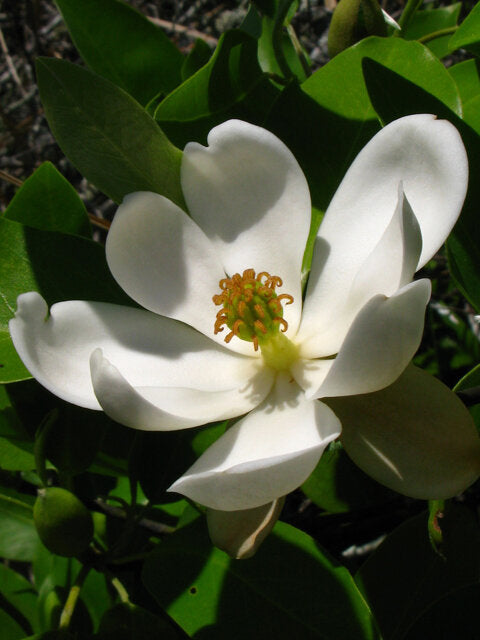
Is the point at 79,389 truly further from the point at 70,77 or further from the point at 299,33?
the point at 299,33

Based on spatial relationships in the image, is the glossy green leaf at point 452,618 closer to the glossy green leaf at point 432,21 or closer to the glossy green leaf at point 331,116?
the glossy green leaf at point 331,116

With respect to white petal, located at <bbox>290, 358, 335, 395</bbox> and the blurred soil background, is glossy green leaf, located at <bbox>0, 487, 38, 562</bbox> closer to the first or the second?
white petal, located at <bbox>290, 358, 335, 395</bbox>

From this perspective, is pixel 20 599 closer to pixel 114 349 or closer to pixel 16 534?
pixel 16 534

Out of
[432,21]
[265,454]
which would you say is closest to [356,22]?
[432,21]

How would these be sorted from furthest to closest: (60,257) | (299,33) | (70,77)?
1. (299,33)
2. (60,257)
3. (70,77)

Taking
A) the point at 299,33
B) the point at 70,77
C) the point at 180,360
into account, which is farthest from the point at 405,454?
the point at 299,33

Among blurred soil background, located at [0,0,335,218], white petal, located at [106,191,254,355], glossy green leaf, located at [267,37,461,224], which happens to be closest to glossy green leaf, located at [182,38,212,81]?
glossy green leaf, located at [267,37,461,224]

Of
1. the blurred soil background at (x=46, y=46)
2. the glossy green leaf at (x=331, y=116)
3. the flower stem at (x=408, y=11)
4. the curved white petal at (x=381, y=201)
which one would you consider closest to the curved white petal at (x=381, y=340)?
the curved white petal at (x=381, y=201)

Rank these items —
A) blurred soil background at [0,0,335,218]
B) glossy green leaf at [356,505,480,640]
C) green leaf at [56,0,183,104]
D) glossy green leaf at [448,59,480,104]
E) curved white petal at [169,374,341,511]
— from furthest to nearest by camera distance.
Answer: blurred soil background at [0,0,335,218] → green leaf at [56,0,183,104] → glossy green leaf at [448,59,480,104] → glossy green leaf at [356,505,480,640] → curved white petal at [169,374,341,511]
